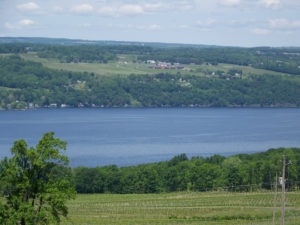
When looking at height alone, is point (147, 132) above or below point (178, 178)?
below

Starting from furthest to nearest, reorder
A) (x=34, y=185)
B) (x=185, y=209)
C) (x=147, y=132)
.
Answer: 1. (x=147, y=132)
2. (x=185, y=209)
3. (x=34, y=185)

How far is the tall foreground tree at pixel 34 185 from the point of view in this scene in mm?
24062

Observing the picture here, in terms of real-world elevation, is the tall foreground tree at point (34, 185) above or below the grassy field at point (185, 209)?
above

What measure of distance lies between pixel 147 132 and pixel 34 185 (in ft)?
366

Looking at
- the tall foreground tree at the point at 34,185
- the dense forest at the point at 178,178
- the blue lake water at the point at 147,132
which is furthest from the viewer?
the blue lake water at the point at 147,132

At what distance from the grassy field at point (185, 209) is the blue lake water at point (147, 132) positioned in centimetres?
3718

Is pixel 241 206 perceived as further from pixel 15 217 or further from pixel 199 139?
pixel 199 139

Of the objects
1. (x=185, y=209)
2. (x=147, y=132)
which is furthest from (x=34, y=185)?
(x=147, y=132)

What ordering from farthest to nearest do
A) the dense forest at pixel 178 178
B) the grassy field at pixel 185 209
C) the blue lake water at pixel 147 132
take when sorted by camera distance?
the blue lake water at pixel 147 132 → the dense forest at pixel 178 178 → the grassy field at pixel 185 209

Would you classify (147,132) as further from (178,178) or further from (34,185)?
(34,185)

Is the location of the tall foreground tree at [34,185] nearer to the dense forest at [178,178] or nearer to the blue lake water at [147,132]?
the dense forest at [178,178]

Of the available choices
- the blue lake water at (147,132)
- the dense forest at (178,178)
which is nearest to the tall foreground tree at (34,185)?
the dense forest at (178,178)

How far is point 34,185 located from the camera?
24.5 metres

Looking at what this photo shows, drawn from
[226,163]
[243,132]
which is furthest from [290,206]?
[243,132]
